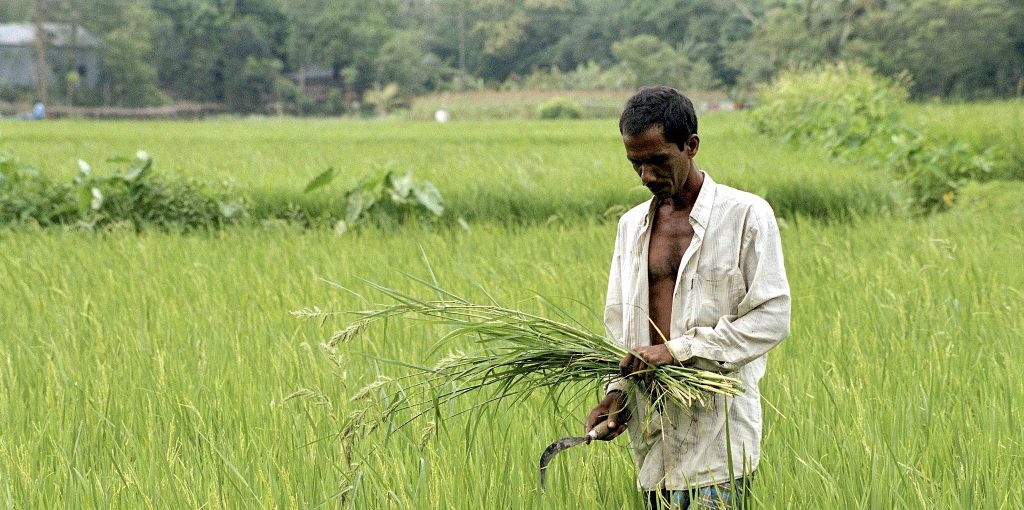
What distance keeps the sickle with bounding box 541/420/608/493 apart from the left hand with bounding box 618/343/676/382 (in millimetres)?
110

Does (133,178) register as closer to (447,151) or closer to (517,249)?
→ (517,249)

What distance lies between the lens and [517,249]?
16.5 feet

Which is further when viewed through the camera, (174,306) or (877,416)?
(174,306)

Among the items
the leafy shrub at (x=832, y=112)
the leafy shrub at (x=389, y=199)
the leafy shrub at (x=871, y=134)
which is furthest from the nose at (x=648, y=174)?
the leafy shrub at (x=832, y=112)

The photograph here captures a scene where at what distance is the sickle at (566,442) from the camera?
168cm

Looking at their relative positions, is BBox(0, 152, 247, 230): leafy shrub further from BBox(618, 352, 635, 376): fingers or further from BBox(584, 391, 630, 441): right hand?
BBox(618, 352, 635, 376): fingers

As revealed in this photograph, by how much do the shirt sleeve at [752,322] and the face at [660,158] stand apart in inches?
5.2

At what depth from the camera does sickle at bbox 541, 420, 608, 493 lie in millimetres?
1680

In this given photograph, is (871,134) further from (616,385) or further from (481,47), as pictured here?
(481,47)

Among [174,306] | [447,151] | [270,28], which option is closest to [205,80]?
[270,28]

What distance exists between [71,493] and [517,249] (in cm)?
321

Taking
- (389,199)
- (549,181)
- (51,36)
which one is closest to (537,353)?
(389,199)

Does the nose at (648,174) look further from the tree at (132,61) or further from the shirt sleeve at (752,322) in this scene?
the tree at (132,61)

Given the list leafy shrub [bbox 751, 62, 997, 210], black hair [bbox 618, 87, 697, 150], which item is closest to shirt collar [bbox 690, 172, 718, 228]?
black hair [bbox 618, 87, 697, 150]
